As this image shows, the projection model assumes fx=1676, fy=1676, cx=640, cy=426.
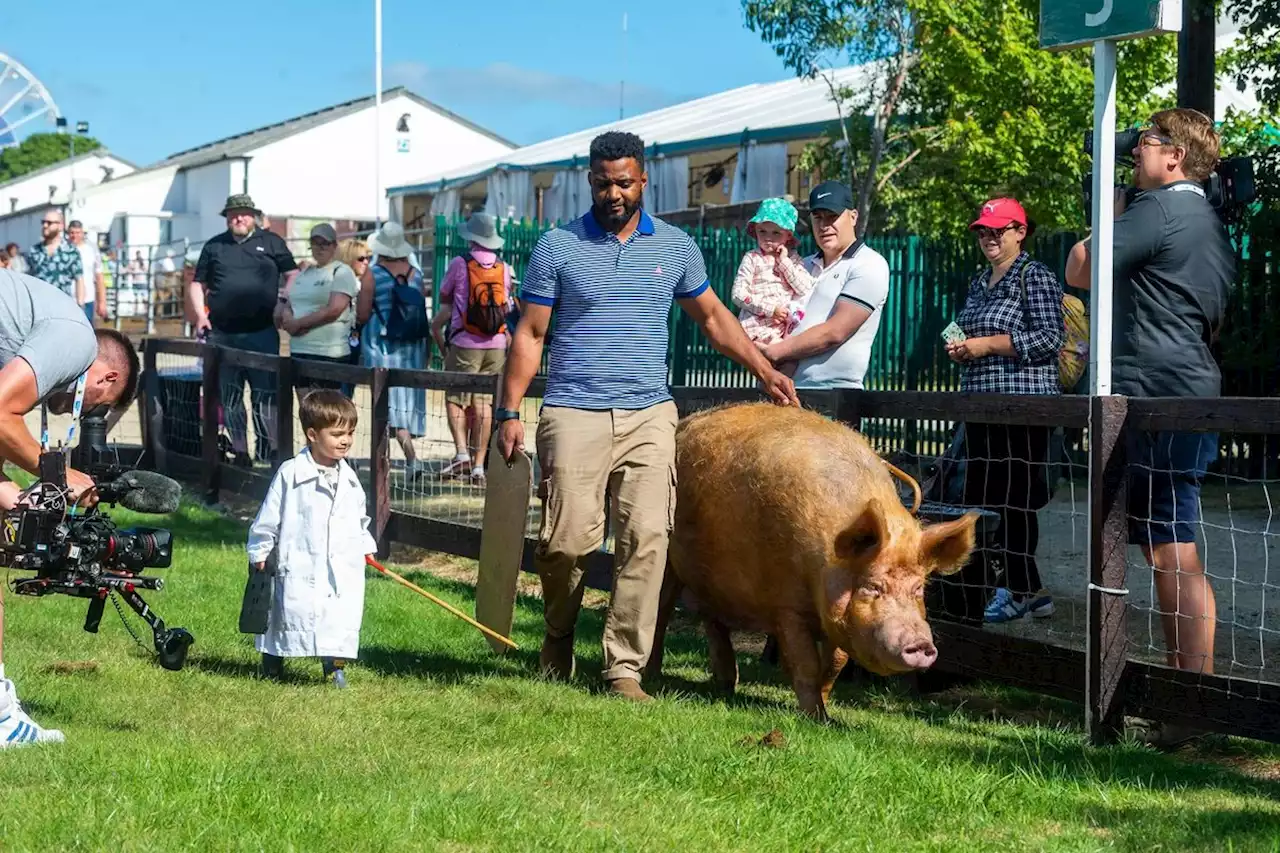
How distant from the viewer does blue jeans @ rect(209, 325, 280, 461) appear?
13.2 meters

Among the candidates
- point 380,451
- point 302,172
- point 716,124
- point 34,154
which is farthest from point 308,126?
point 34,154

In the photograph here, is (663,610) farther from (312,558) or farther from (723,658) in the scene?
(312,558)

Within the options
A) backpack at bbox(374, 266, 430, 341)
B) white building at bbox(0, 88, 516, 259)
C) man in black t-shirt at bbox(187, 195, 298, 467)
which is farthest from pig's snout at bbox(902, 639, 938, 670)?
white building at bbox(0, 88, 516, 259)

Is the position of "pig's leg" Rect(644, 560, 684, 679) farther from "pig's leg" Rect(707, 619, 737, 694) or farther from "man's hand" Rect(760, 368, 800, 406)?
"man's hand" Rect(760, 368, 800, 406)

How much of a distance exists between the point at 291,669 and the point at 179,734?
4.85 ft

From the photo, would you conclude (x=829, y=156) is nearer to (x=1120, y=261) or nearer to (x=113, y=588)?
(x=1120, y=261)

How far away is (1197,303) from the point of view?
21.2 feet

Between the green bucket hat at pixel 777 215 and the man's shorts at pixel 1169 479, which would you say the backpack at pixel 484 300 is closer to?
the green bucket hat at pixel 777 215

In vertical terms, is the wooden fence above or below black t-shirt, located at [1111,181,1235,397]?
below

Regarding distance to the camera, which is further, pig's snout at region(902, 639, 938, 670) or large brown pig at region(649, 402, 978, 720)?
large brown pig at region(649, 402, 978, 720)

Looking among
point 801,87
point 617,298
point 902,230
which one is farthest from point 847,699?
point 801,87

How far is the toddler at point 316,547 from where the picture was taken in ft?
22.9

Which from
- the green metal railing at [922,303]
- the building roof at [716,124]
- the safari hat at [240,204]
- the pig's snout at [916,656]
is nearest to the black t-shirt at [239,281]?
the safari hat at [240,204]

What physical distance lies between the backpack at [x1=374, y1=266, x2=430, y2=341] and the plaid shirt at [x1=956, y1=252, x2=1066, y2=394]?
22.6 ft
